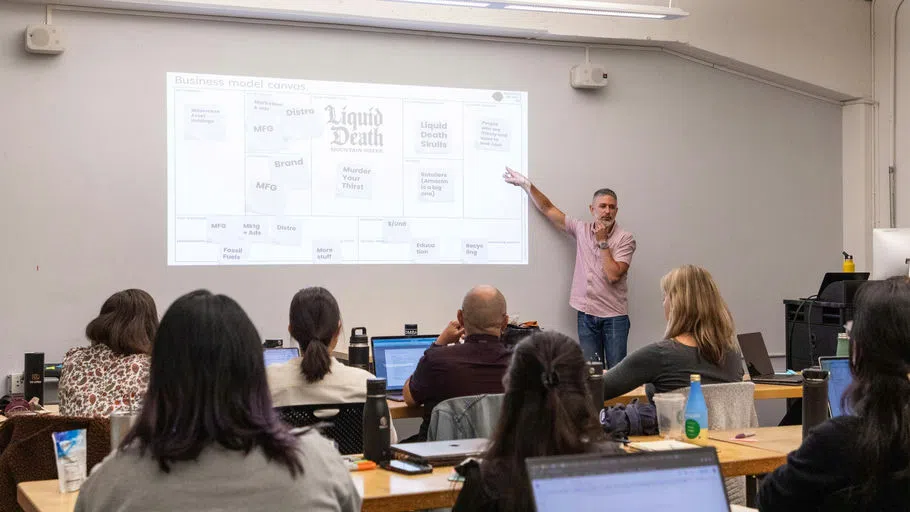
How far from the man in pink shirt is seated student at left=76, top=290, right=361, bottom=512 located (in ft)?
17.0

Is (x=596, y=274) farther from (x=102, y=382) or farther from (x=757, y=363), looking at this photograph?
(x=102, y=382)

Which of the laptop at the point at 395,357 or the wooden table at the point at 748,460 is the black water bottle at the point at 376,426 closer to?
the wooden table at the point at 748,460

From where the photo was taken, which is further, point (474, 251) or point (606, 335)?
point (606, 335)

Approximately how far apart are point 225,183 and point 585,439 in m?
4.72

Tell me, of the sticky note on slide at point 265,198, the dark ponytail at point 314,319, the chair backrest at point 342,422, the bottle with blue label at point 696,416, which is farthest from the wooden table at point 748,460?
the sticky note on slide at point 265,198

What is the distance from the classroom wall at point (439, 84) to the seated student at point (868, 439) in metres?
4.60

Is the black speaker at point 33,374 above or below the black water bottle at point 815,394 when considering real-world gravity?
below

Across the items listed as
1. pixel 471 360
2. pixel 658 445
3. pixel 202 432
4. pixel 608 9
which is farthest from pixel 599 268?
pixel 202 432

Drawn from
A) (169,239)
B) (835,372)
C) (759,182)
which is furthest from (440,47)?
(835,372)

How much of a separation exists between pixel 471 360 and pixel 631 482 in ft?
7.17

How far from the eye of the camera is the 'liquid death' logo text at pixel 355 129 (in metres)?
6.45

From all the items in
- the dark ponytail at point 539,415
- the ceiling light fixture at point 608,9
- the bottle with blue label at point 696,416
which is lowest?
the bottle with blue label at point 696,416

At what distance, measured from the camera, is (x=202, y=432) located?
1760 millimetres

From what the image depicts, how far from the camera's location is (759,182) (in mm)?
7664
